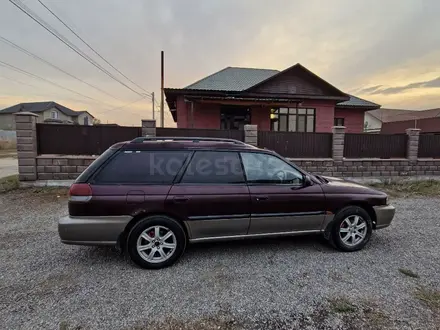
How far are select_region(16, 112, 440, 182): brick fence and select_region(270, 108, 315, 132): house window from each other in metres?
6.99

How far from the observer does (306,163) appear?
29.4 ft

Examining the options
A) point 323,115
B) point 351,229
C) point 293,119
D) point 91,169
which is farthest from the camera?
point 293,119

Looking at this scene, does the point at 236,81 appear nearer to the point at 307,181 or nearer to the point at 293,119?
the point at 293,119

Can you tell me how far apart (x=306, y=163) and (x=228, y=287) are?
7.06 meters

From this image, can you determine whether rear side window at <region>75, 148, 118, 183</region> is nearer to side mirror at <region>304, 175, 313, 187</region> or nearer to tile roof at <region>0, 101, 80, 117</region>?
side mirror at <region>304, 175, 313, 187</region>

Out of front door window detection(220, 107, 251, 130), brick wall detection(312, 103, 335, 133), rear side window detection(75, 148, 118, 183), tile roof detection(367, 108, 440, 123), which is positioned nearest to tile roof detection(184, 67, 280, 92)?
front door window detection(220, 107, 251, 130)

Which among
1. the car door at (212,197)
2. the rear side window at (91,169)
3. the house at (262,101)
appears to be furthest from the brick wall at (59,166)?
the house at (262,101)

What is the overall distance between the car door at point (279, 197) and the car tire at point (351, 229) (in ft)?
0.85

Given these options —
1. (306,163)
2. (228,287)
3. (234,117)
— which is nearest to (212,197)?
(228,287)

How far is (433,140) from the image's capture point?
9844 millimetres

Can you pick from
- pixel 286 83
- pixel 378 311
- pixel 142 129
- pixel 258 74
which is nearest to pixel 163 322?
pixel 378 311

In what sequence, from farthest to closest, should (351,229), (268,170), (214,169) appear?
(351,229) → (268,170) → (214,169)

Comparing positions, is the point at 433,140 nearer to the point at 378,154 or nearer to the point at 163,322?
the point at 378,154

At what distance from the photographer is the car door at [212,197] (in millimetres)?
3134
